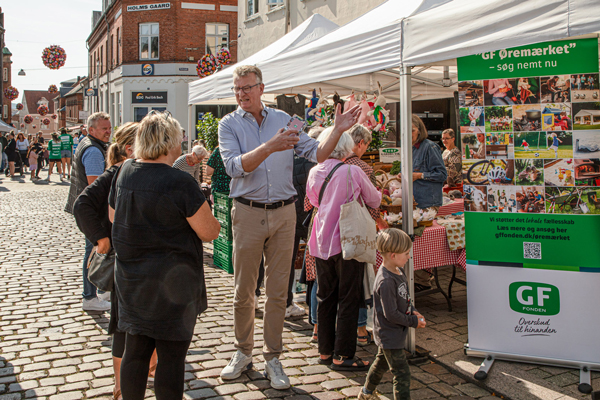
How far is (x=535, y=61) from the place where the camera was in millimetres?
3789

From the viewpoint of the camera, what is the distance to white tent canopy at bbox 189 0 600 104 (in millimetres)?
3289

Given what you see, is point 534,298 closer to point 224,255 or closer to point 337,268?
point 337,268

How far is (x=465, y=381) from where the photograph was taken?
391 cm

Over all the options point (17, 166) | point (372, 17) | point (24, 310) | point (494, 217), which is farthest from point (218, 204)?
point (17, 166)

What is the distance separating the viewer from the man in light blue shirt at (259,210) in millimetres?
3734

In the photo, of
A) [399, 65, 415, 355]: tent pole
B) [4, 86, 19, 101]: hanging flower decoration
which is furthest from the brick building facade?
[399, 65, 415, 355]: tent pole

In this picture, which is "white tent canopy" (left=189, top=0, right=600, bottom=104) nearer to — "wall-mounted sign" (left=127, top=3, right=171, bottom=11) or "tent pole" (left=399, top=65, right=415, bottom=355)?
"tent pole" (left=399, top=65, right=415, bottom=355)

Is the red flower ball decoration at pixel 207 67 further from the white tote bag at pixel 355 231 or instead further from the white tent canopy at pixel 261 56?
the white tote bag at pixel 355 231

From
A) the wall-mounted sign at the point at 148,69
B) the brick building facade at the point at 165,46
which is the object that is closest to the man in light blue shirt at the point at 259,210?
the brick building facade at the point at 165,46

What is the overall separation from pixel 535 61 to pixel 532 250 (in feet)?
4.38

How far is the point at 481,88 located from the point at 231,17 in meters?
29.5

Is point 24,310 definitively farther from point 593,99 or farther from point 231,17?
point 231,17

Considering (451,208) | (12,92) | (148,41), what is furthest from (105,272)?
(12,92)

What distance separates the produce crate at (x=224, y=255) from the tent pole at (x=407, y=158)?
309 cm
